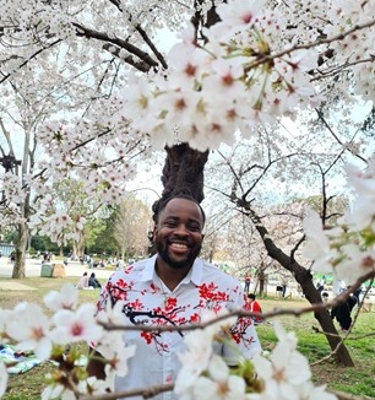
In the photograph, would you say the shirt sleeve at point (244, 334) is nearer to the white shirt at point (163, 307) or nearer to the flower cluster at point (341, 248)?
the white shirt at point (163, 307)

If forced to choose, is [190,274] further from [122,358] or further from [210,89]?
[210,89]

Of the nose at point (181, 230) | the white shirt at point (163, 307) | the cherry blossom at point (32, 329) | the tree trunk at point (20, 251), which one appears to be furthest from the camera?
the tree trunk at point (20, 251)

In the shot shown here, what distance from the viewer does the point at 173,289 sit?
5.81 ft

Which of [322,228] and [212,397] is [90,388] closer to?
[212,397]

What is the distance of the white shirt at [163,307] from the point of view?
1.58 metres

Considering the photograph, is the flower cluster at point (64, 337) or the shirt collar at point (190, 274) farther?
the shirt collar at point (190, 274)

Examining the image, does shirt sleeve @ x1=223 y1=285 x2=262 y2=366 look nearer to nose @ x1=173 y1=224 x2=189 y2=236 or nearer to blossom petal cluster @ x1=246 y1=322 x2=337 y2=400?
nose @ x1=173 y1=224 x2=189 y2=236

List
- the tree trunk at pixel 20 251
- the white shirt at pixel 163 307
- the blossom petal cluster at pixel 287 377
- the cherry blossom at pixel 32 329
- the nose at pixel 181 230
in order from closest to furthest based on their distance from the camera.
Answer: the blossom petal cluster at pixel 287 377
the cherry blossom at pixel 32 329
the white shirt at pixel 163 307
the nose at pixel 181 230
the tree trunk at pixel 20 251

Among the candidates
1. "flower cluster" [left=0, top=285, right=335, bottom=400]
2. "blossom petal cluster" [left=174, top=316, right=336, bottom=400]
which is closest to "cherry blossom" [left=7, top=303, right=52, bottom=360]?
"flower cluster" [left=0, top=285, right=335, bottom=400]

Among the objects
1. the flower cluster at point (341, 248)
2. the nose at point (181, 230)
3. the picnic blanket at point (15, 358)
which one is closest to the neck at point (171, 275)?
the nose at point (181, 230)

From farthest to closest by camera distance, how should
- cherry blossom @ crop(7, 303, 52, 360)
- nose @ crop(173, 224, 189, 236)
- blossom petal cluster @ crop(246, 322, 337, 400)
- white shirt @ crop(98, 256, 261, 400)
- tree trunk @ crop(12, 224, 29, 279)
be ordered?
tree trunk @ crop(12, 224, 29, 279) < nose @ crop(173, 224, 189, 236) < white shirt @ crop(98, 256, 261, 400) < cherry blossom @ crop(7, 303, 52, 360) < blossom petal cluster @ crop(246, 322, 337, 400)

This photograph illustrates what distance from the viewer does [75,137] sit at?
3.59 m

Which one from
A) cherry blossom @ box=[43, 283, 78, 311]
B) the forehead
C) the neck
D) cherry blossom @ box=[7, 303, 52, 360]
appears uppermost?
the forehead

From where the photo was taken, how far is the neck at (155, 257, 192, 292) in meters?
1.77
